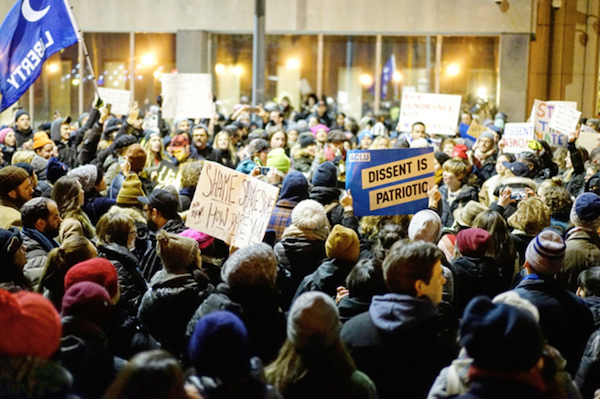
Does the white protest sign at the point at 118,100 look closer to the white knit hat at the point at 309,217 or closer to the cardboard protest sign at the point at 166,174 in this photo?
the cardboard protest sign at the point at 166,174

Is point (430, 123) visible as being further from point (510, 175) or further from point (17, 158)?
point (17, 158)

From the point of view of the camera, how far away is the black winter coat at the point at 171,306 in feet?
14.8

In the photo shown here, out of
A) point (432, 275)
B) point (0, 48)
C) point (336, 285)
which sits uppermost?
point (0, 48)

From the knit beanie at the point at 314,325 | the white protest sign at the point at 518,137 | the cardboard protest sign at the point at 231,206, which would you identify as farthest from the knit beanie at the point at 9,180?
the white protest sign at the point at 518,137

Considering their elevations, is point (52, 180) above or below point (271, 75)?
below

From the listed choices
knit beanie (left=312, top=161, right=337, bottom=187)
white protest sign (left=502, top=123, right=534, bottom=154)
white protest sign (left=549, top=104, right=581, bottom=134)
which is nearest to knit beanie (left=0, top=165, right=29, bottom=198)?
knit beanie (left=312, top=161, right=337, bottom=187)

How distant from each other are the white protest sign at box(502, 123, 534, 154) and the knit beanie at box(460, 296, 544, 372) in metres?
9.43

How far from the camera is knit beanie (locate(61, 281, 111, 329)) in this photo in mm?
3482

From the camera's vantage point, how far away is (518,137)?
1191cm

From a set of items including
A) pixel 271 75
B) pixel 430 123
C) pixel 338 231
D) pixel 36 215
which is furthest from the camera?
pixel 271 75

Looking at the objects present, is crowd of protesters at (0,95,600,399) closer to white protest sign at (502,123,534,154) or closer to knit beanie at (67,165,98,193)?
knit beanie at (67,165,98,193)

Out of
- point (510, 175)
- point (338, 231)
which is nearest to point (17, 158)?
point (338, 231)

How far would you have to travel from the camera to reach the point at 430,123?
44.0ft

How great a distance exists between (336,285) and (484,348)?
6.67 feet
